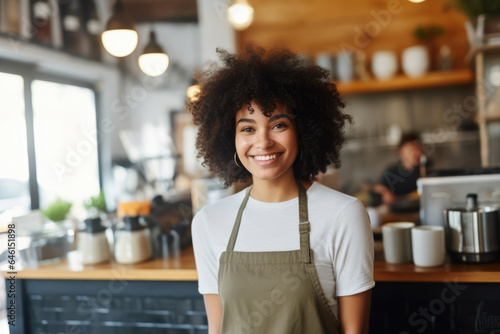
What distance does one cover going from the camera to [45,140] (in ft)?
13.0

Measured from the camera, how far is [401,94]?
4.65m

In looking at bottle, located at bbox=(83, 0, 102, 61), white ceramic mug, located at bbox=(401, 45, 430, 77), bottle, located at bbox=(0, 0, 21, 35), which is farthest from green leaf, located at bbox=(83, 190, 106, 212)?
white ceramic mug, located at bbox=(401, 45, 430, 77)

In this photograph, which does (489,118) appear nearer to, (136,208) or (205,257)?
(136,208)

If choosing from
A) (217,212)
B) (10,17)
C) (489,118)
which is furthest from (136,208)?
(489,118)

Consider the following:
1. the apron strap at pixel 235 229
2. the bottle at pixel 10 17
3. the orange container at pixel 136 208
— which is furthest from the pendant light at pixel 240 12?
the apron strap at pixel 235 229

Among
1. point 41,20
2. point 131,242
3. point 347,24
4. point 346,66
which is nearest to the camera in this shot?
point 131,242

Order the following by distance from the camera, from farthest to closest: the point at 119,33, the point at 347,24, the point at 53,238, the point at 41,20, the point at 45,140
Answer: the point at 347,24 < the point at 45,140 < the point at 41,20 < the point at 119,33 < the point at 53,238

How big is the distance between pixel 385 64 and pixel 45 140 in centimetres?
312

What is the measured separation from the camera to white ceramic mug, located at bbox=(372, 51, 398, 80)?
14.3 ft

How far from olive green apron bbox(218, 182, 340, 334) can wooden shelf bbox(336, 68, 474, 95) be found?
3046 mm

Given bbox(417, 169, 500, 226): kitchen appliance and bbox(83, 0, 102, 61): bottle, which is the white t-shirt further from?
bbox(83, 0, 102, 61): bottle

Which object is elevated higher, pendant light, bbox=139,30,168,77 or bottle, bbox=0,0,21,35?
bottle, bbox=0,0,21,35

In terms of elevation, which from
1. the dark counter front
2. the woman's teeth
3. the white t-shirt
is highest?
the woman's teeth

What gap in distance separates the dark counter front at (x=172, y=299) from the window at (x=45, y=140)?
1556mm
